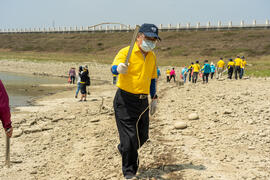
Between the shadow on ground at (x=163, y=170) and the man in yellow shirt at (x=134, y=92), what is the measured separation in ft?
1.12

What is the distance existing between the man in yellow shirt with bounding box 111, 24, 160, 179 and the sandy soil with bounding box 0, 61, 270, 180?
2.01 ft

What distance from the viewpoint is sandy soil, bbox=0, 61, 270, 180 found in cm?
490

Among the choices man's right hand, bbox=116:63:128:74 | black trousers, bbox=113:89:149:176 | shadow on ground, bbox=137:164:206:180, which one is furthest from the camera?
shadow on ground, bbox=137:164:206:180

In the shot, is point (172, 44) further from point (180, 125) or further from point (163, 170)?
point (163, 170)

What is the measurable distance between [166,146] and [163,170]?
1138mm

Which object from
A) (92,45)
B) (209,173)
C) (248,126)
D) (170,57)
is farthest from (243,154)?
(92,45)

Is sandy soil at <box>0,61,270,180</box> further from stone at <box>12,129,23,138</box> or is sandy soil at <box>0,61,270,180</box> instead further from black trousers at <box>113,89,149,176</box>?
black trousers at <box>113,89,149,176</box>

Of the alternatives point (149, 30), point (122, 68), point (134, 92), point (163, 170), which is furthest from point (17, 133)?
point (149, 30)

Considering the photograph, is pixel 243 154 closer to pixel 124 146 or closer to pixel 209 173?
pixel 209 173

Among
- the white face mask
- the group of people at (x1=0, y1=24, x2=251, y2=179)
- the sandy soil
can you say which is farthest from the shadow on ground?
the white face mask

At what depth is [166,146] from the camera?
594 centimetres

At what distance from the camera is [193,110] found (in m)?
9.20

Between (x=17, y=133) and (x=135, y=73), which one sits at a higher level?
(x=135, y=73)

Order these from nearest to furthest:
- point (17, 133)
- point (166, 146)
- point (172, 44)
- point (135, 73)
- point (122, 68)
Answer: point (122, 68)
point (135, 73)
point (166, 146)
point (17, 133)
point (172, 44)
